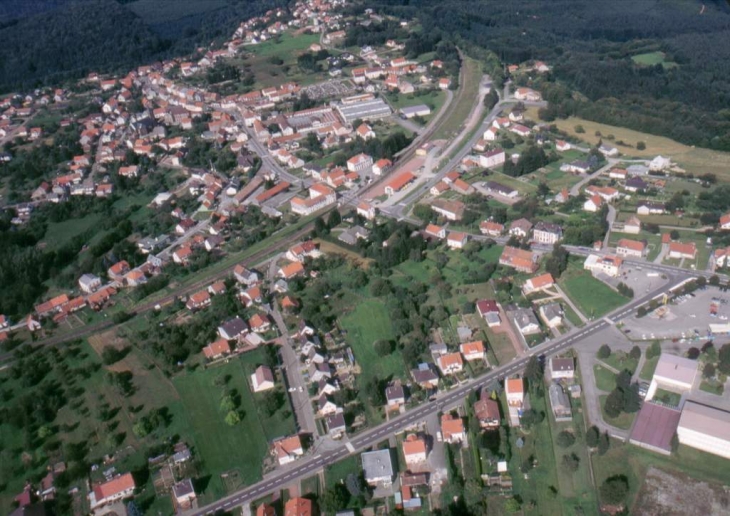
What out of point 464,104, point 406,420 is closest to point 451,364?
point 406,420

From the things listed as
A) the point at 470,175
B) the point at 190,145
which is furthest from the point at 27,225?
the point at 470,175

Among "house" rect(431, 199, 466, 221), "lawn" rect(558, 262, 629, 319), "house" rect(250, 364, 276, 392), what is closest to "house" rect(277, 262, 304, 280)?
"house" rect(250, 364, 276, 392)

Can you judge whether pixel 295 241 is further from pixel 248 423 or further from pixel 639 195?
pixel 639 195

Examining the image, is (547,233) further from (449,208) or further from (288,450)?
→ (288,450)

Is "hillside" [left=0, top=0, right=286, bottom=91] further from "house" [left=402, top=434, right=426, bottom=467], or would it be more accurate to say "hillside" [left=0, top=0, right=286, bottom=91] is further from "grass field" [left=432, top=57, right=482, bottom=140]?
"house" [left=402, top=434, right=426, bottom=467]

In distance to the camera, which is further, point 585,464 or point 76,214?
point 76,214
